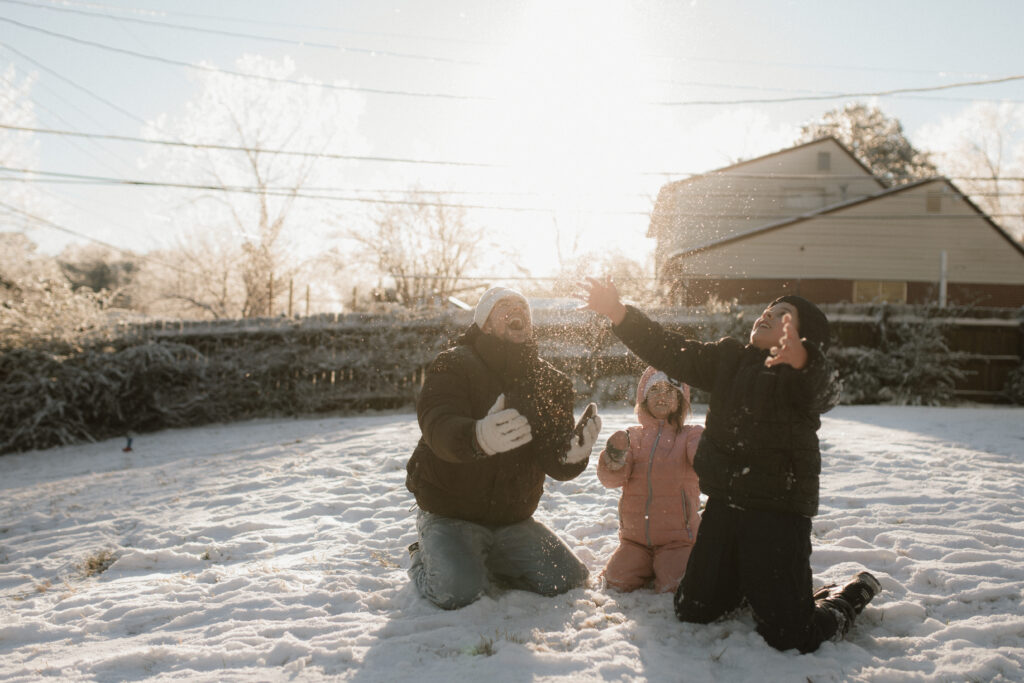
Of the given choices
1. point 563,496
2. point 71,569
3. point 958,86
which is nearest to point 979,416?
point 958,86

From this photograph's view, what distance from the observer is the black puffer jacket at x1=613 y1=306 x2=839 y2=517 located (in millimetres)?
2631

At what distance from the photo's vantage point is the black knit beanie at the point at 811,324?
2.63 m

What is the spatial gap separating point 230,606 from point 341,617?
2.10 ft

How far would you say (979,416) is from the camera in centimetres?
986

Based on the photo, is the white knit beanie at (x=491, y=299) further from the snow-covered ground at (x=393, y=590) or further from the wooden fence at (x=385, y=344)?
the wooden fence at (x=385, y=344)

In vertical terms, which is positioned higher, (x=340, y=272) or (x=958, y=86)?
(x=958, y=86)

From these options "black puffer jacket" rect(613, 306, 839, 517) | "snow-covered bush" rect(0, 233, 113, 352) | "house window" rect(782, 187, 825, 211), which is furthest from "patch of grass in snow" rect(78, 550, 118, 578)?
"house window" rect(782, 187, 825, 211)

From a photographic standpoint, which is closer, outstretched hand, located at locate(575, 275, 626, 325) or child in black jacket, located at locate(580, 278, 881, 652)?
child in black jacket, located at locate(580, 278, 881, 652)

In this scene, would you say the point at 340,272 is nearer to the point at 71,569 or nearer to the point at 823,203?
the point at 823,203

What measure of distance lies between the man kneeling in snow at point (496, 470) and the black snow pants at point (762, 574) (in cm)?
71

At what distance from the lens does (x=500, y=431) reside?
9.40 ft

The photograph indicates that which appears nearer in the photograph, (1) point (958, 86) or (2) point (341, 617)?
(2) point (341, 617)

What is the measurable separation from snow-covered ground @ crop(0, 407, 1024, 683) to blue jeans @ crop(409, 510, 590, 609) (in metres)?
0.10

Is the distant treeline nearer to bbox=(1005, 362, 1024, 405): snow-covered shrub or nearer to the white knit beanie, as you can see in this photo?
bbox=(1005, 362, 1024, 405): snow-covered shrub
